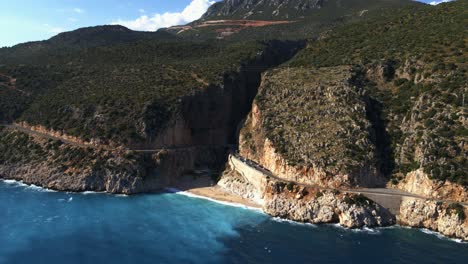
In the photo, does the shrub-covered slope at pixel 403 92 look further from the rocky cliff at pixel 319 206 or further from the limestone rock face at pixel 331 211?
the limestone rock face at pixel 331 211

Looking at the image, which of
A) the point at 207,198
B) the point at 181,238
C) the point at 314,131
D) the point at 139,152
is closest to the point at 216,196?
the point at 207,198

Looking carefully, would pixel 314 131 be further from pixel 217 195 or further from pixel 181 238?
pixel 181 238

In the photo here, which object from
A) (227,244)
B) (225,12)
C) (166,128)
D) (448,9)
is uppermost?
(225,12)

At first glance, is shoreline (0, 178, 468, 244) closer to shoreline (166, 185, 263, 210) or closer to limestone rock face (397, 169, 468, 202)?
shoreline (166, 185, 263, 210)

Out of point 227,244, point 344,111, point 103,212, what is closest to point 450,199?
point 344,111

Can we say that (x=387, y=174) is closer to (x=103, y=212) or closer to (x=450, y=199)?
(x=450, y=199)

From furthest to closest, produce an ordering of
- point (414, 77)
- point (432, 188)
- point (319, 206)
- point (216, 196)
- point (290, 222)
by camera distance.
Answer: point (414, 77), point (216, 196), point (290, 222), point (319, 206), point (432, 188)
